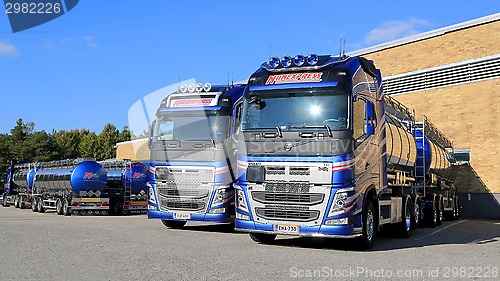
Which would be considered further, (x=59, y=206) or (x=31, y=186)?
(x=31, y=186)

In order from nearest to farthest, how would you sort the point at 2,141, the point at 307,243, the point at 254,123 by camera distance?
the point at 254,123, the point at 307,243, the point at 2,141

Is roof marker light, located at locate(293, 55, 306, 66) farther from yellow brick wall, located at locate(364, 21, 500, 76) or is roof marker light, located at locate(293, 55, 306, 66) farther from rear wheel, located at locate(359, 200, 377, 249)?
yellow brick wall, located at locate(364, 21, 500, 76)

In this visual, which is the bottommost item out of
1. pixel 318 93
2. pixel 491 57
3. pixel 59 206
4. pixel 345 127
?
pixel 59 206

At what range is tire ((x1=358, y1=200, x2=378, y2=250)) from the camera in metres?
11.2

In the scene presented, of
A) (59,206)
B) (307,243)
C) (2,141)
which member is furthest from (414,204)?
(2,141)

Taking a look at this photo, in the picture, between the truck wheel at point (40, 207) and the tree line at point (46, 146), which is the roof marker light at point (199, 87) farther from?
the tree line at point (46, 146)

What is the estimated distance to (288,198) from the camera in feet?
35.8

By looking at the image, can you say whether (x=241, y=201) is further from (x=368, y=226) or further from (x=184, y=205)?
(x=184, y=205)

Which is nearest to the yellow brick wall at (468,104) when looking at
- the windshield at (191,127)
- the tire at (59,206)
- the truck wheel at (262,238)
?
the windshield at (191,127)

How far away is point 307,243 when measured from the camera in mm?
12672

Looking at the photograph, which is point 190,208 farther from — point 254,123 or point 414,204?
point 414,204

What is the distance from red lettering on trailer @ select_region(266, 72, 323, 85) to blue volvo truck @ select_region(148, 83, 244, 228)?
2853 mm

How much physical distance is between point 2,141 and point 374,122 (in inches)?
3006

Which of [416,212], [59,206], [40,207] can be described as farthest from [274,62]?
[40,207]
